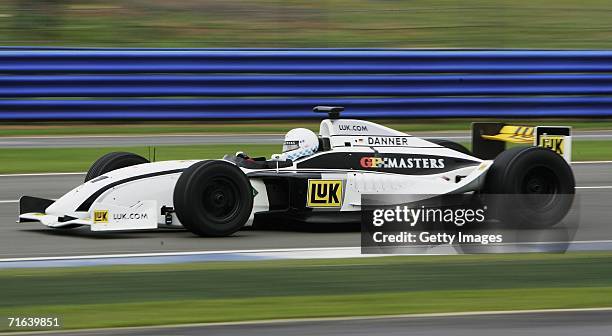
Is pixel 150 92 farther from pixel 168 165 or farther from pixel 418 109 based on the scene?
pixel 168 165

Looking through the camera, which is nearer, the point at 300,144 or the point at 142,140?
the point at 300,144

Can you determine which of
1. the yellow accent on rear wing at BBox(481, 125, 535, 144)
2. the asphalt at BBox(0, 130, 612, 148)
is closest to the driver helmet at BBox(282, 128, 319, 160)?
the yellow accent on rear wing at BBox(481, 125, 535, 144)

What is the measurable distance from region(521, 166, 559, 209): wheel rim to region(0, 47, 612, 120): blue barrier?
26.1 feet

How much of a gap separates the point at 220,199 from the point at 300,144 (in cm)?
114

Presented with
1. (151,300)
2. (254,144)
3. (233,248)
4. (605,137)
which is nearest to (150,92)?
(254,144)

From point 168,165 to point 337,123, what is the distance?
1.74m

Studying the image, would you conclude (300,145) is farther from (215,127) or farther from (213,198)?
(215,127)

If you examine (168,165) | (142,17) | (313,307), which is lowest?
(313,307)

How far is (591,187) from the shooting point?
Answer: 12.7m

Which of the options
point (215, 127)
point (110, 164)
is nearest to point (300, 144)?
point (110, 164)

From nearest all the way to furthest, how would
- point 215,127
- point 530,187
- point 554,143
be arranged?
point 530,187
point 554,143
point 215,127

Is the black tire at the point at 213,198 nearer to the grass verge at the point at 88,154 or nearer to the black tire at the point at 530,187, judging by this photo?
the black tire at the point at 530,187

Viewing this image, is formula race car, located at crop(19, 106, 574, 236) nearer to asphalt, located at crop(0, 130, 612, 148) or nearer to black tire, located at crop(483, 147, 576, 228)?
black tire, located at crop(483, 147, 576, 228)

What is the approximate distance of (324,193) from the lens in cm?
956
